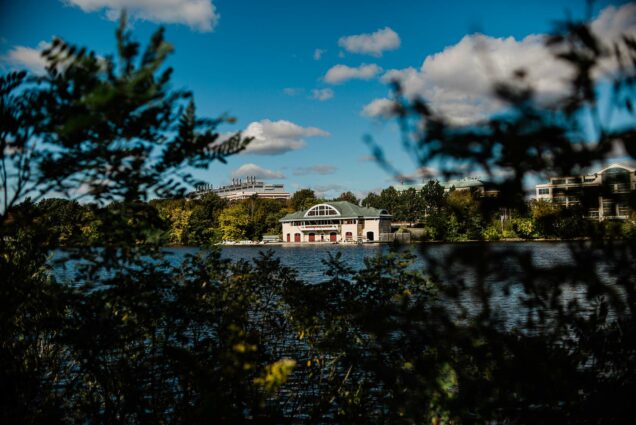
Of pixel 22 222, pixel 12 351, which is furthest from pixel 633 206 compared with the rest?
pixel 12 351

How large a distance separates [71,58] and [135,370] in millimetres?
2853

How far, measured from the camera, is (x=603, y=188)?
229 centimetres

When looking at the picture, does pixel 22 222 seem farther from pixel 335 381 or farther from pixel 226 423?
pixel 335 381

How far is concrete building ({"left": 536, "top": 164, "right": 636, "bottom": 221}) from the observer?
90.0 inches

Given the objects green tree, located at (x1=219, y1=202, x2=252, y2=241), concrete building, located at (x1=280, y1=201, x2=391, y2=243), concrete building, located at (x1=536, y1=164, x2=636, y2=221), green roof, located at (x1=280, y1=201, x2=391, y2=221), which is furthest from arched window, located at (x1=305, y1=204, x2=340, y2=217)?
concrete building, located at (x1=536, y1=164, x2=636, y2=221)

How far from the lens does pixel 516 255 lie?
2.07 m

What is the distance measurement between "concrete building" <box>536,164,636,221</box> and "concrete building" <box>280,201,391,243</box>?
7461cm

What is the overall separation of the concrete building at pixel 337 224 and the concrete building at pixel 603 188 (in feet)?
245

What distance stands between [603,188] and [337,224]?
260 ft

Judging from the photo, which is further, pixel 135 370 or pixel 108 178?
pixel 135 370

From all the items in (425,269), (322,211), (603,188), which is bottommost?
(425,269)

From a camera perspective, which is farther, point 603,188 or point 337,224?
point 337,224

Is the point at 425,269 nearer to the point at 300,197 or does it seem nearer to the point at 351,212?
the point at 351,212

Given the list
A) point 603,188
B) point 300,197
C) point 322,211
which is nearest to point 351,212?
point 322,211
